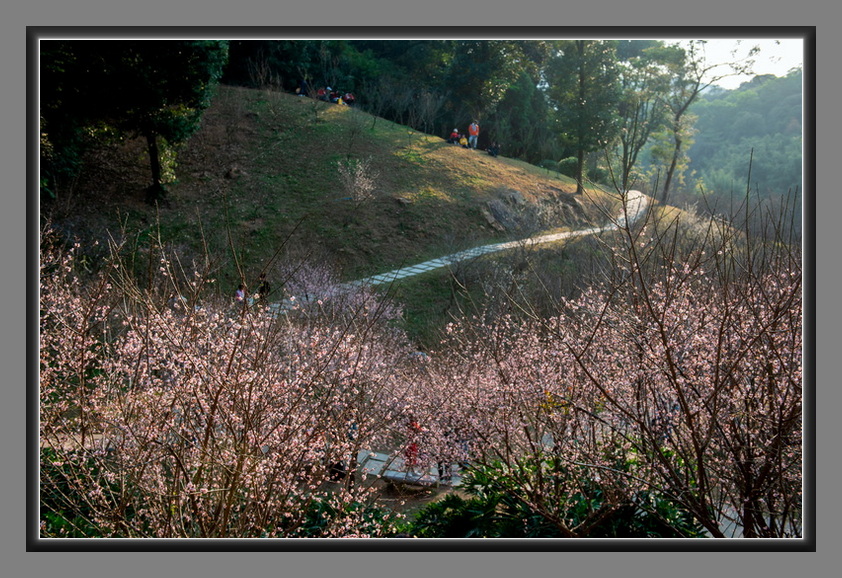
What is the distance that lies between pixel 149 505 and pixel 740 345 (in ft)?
8.23

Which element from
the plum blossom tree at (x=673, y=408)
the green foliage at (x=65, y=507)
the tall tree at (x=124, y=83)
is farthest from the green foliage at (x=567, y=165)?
the green foliage at (x=65, y=507)

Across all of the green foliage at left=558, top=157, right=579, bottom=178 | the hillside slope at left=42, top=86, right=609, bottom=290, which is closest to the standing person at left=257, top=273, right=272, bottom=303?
the hillside slope at left=42, top=86, right=609, bottom=290

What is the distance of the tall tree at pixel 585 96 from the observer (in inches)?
557

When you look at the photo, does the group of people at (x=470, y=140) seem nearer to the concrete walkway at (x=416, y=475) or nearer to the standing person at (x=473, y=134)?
the standing person at (x=473, y=134)

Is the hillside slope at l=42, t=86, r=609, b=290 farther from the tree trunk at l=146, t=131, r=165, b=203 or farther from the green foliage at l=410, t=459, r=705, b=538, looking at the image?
the green foliage at l=410, t=459, r=705, b=538

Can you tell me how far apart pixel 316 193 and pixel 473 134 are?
4.96 metres

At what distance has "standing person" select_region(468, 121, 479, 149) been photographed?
16062 mm

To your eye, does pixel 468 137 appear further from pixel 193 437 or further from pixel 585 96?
pixel 193 437

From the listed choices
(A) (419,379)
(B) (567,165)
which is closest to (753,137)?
(A) (419,379)

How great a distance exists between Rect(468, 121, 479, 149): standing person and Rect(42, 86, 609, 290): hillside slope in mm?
591
